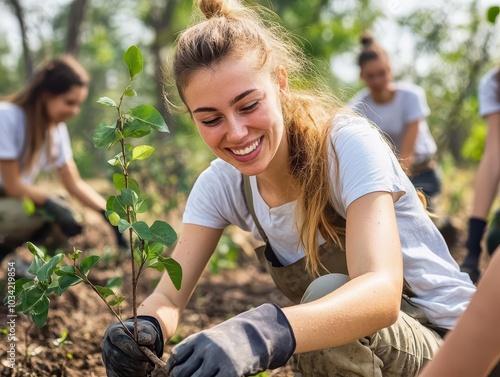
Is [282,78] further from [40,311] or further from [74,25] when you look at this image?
[74,25]

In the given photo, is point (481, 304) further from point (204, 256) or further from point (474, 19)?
point (474, 19)

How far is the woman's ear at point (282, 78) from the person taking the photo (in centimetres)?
→ 204

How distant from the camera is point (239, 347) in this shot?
1.44 m

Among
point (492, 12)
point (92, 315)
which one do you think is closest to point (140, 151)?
point (492, 12)

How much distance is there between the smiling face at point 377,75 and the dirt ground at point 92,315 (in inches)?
51.8

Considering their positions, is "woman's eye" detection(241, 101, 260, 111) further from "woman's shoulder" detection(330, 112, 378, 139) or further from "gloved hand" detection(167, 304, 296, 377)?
"gloved hand" detection(167, 304, 296, 377)

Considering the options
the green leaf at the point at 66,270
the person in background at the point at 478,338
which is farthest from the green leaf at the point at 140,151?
the person in background at the point at 478,338

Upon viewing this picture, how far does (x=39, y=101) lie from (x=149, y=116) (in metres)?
2.79

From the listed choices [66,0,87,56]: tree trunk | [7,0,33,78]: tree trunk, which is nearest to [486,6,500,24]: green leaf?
[66,0,87,56]: tree trunk

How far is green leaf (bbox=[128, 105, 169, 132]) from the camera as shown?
5.46 ft

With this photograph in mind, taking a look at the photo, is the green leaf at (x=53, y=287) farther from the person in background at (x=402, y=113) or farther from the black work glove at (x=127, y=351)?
the person in background at (x=402, y=113)

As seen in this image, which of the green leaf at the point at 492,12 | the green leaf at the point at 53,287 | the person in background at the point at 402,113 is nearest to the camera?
the green leaf at the point at 53,287

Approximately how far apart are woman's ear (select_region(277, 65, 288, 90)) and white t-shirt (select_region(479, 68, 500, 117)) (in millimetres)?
1769

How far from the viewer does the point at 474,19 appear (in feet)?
26.1
